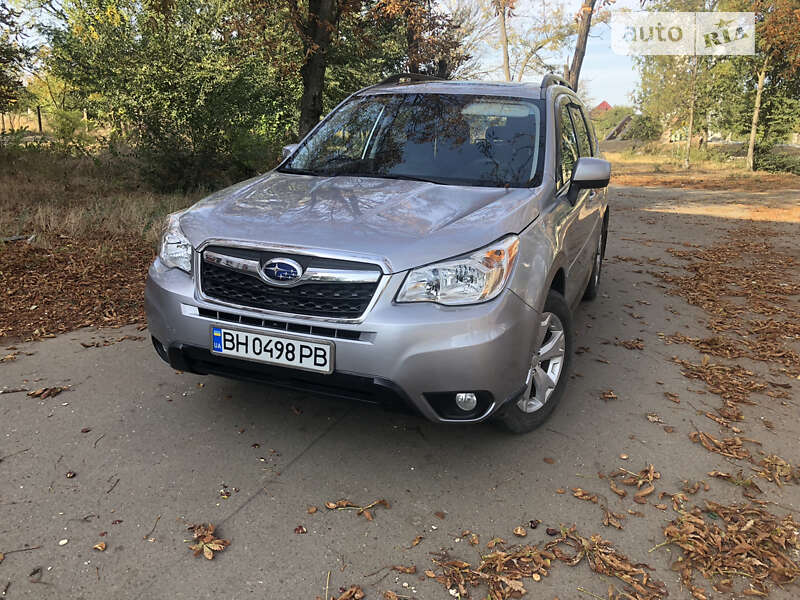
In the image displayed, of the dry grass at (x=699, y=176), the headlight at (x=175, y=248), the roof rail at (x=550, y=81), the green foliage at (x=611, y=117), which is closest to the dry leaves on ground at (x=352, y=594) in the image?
the headlight at (x=175, y=248)

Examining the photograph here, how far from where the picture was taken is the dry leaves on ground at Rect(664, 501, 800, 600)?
7.55 ft

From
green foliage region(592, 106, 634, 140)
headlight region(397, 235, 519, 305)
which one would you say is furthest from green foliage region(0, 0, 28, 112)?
green foliage region(592, 106, 634, 140)

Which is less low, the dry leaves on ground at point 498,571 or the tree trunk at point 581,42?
the tree trunk at point 581,42

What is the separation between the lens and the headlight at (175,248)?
2.98 meters

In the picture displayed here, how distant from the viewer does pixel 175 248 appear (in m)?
3.05

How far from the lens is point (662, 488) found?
287cm

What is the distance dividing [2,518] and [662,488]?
2812 mm

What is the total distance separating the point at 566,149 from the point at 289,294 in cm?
224

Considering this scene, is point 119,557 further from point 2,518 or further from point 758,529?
point 758,529

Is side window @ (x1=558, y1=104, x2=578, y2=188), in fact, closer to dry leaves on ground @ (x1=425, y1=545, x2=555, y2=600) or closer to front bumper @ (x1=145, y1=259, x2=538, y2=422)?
front bumper @ (x1=145, y1=259, x2=538, y2=422)

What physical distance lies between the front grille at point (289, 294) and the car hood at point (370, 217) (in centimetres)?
14

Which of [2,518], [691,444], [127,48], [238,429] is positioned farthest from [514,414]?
[127,48]

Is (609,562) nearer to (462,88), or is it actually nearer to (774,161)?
(462,88)

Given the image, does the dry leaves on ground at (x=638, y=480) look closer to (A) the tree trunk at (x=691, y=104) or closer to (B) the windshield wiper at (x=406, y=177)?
(B) the windshield wiper at (x=406, y=177)
